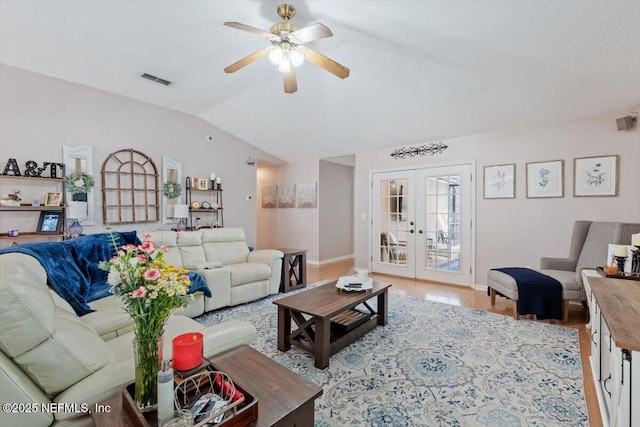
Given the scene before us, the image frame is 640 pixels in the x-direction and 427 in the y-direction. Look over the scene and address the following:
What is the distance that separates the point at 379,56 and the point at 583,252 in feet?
10.8

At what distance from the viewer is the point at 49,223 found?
12.4ft

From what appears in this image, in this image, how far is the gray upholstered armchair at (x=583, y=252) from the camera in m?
3.12

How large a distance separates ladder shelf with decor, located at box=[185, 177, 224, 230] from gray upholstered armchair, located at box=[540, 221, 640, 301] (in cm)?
517

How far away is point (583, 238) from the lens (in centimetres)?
358

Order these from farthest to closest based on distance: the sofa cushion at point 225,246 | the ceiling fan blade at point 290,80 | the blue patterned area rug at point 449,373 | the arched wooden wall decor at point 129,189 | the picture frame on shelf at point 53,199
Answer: the arched wooden wall decor at point 129,189, the sofa cushion at point 225,246, the picture frame on shelf at point 53,199, the ceiling fan blade at point 290,80, the blue patterned area rug at point 449,373

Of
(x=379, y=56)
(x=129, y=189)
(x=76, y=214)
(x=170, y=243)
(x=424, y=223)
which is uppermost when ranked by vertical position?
(x=379, y=56)

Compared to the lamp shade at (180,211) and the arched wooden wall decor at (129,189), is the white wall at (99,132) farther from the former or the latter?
the lamp shade at (180,211)

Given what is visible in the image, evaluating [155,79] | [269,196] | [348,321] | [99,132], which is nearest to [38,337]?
[348,321]

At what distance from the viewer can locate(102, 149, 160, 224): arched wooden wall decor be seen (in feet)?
14.3

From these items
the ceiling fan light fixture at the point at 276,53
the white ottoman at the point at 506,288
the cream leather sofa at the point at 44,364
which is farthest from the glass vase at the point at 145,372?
the white ottoman at the point at 506,288

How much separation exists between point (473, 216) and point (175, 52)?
4557 millimetres

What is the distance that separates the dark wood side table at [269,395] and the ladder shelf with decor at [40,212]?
12.5 ft

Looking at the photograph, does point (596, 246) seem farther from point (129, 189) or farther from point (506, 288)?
point (129, 189)

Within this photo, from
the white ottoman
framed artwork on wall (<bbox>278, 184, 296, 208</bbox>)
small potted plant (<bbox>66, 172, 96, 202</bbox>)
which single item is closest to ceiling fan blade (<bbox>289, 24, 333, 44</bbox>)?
the white ottoman
